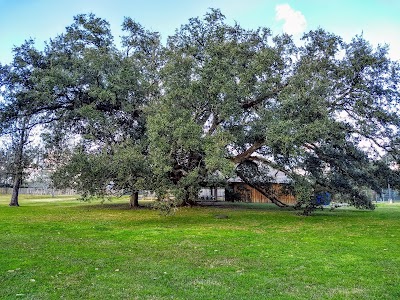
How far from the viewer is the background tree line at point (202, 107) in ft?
56.5

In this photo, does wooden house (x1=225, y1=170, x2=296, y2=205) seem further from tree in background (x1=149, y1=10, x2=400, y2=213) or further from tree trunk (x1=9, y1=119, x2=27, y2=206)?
tree trunk (x1=9, y1=119, x2=27, y2=206)

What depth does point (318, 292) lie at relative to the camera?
628 centimetres

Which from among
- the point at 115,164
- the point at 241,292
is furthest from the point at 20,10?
the point at 241,292

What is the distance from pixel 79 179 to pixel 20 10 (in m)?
8.51

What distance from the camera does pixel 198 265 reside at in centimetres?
836

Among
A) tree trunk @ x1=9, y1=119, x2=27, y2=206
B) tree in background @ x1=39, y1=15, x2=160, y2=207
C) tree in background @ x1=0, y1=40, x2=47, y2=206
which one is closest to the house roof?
tree in background @ x1=39, y1=15, x2=160, y2=207

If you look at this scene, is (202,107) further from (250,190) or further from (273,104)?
(250,190)

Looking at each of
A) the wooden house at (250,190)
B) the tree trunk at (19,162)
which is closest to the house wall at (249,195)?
the wooden house at (250,190)

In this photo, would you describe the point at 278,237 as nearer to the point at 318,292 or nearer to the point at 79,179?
the point at 318,292

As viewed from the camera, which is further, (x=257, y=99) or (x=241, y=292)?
(x=257, y=99)

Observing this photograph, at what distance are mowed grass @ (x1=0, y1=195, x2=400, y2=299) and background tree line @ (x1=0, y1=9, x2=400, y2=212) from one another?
14.8 feet

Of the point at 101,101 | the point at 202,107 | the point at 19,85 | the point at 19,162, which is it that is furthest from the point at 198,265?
the point at 19,162

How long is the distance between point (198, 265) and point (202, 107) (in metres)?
11.3

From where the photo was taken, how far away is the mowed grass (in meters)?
6.27
